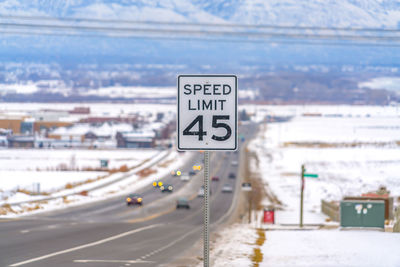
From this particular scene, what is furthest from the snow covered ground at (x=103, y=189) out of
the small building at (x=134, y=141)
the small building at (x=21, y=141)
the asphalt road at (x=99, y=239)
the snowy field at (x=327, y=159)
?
the small building at (x=21, y=141)

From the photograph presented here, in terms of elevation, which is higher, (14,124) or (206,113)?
(14,124)

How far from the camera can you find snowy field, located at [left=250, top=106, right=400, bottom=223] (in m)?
79.5

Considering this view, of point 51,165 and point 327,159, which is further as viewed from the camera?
point 327,159

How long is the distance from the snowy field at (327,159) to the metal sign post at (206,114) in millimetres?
45823

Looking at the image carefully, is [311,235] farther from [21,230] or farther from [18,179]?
[18,179]

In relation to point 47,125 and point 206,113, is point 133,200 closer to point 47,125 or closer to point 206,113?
point 206,113

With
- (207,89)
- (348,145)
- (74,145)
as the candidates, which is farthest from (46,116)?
(207,89)

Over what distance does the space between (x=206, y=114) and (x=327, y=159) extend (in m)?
104

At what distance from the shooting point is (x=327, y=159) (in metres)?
112

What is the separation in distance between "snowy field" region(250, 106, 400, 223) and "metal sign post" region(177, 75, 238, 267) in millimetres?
45823

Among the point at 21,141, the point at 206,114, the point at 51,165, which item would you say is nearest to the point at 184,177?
the point at 51,165

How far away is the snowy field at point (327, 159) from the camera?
79.5m

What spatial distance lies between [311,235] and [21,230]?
12.9m

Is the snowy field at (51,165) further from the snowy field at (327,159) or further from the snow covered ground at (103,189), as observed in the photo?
the snowy field at (327,159)
